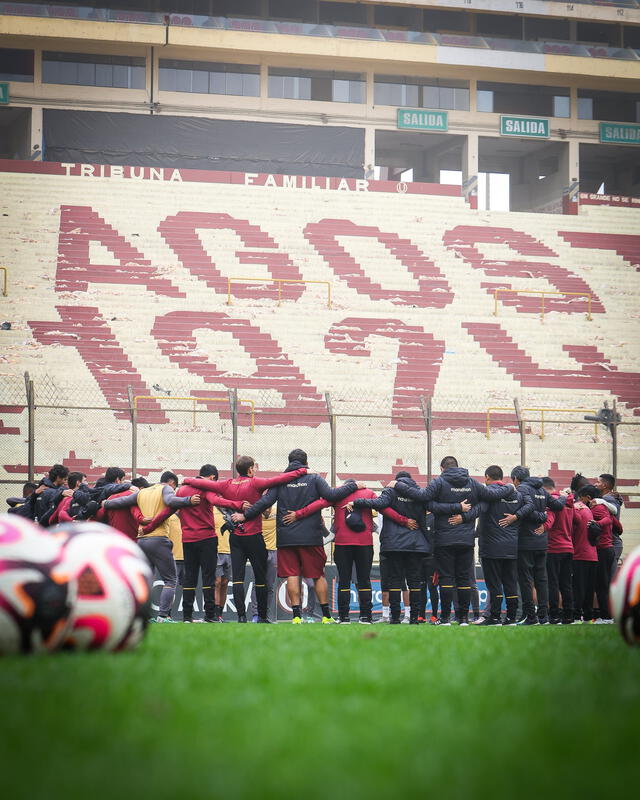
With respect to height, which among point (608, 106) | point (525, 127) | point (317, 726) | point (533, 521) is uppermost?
point (608, 106)

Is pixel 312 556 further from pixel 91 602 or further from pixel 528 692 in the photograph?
pixel 528 692

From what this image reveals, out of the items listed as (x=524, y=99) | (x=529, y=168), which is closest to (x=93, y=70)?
(x=524, y=99)

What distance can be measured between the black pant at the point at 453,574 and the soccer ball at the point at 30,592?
28.0 ft

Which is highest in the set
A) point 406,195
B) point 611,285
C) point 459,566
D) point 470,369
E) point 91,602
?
point 406,195

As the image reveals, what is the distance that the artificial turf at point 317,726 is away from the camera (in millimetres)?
3186

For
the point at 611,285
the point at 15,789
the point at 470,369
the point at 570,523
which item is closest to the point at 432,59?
the point at 611,285

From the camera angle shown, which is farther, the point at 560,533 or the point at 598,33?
the point at 598,33

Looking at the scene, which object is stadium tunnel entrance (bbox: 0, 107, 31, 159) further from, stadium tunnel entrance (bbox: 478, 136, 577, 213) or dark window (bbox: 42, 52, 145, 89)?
stadium tunnel entrance (bbox: 478, 136, 577, 213)

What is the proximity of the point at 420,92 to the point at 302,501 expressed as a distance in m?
32.9

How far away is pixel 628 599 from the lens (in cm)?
662

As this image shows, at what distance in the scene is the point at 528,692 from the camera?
5.10 m

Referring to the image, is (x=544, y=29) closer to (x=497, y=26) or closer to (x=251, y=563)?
(x=497, y=26)

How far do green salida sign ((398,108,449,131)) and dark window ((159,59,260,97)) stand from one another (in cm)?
571

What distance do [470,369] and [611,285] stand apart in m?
7.14
